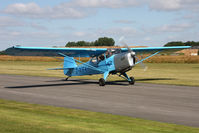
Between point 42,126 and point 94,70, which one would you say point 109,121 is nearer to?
point 42,126

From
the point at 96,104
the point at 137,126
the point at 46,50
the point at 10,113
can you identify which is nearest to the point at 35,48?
the point at 46,50

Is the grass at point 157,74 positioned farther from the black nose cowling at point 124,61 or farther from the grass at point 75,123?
the grass at point 75,123

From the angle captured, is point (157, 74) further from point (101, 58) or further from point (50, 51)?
point (50, 51)

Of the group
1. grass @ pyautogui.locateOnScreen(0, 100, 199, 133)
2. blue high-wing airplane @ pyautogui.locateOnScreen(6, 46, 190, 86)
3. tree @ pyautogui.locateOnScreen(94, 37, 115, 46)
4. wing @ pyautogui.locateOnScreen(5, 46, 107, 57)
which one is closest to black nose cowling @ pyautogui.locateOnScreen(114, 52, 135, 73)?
blue high-wing airplane @ pyautogui.locateOnScreen(6, 46, 190, 86)

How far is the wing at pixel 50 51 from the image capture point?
58.7 ft

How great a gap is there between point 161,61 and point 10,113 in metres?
61.8

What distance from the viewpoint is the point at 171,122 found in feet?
26.9

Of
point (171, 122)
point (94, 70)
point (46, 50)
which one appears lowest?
point (171, 122)

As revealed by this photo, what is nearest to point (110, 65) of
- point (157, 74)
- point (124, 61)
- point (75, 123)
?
point (124, 61)

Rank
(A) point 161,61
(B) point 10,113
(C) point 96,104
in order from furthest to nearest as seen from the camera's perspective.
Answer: (A) point 161,61 → (C) point 96,104 → (B) point 10,113

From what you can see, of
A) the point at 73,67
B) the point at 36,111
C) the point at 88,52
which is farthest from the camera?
the point at 73,67

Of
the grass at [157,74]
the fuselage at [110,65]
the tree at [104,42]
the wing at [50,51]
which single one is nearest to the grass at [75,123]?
the wing at [50,51]

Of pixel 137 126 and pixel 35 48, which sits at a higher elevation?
pixel 35 48

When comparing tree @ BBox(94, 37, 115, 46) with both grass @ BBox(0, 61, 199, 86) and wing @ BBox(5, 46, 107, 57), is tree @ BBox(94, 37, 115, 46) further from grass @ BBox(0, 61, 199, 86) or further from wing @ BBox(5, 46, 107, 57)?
wing @ BBox(5, 46, 107, 57)
